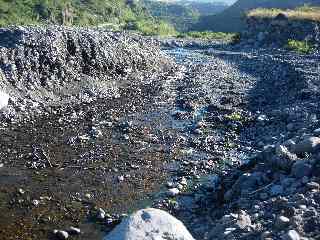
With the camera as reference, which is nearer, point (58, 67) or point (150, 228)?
point (150, 228)

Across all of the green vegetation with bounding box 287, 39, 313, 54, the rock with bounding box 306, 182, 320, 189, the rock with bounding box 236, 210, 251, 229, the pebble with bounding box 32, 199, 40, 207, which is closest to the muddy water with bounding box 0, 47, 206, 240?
the pebble with bounding box 32, 199, 40, 207

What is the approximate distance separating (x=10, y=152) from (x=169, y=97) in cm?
1606

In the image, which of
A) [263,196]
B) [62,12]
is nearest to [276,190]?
[263,196]

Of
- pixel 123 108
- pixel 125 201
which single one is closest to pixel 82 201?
pixel 125 201

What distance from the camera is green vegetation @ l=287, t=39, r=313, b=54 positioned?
190 ft

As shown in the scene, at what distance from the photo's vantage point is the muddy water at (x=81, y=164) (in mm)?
17359

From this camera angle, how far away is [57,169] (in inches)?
858

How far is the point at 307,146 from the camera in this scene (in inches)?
689

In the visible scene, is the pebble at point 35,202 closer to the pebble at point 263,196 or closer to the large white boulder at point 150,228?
the large white boulder at point 150,228

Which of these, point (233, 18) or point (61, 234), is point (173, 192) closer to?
point (61, 234)

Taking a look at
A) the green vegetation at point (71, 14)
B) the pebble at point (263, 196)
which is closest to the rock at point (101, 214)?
the pebble at point (263, 196)

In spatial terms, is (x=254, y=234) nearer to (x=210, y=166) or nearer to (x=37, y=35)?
(x=210, y=166)

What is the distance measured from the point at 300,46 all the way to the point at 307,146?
44836mm

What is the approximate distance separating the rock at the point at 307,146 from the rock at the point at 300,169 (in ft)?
3.46
